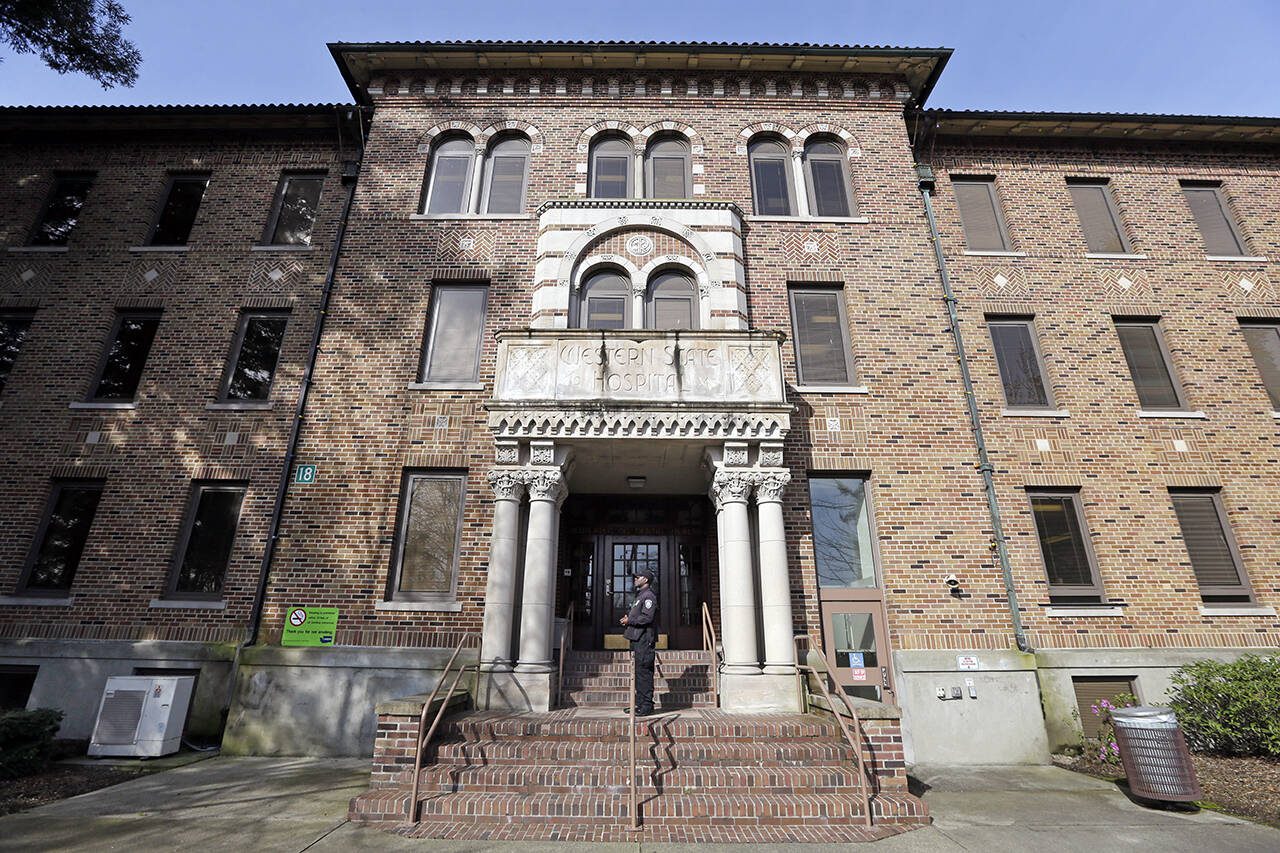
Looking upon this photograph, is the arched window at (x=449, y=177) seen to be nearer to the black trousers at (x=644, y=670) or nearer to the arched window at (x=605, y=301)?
the arched window at (x=605, y=301)

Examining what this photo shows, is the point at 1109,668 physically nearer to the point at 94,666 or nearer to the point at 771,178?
the point at 771,178

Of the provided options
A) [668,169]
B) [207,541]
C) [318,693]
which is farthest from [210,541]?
[668,169]

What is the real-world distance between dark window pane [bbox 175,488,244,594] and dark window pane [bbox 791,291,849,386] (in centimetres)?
1066

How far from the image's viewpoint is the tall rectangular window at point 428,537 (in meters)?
9.61

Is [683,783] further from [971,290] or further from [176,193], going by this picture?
[176,193]

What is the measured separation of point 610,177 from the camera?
12539 millimetres

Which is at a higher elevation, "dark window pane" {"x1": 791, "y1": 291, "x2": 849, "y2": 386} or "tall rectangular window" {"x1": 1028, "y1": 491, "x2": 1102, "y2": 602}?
"dark window pane" {"x1": 791, "y1": 291, "x2": 849, "y2": 386}

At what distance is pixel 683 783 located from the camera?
6.02 metres

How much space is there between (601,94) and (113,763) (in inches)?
582

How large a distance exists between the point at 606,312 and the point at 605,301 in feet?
0.77

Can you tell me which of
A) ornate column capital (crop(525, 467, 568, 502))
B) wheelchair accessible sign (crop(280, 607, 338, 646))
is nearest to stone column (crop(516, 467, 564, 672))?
ornate column capital (crop(525, 467, 568, 502))

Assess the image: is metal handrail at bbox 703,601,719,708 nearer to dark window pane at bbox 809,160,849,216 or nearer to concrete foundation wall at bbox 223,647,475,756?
concrete foundation wall at bbox 223,647,475,756

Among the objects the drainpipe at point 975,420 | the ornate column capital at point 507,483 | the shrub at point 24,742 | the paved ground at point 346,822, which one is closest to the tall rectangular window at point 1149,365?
the drainpipe at point 975,420

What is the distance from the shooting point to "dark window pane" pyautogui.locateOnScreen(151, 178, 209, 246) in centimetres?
1252
